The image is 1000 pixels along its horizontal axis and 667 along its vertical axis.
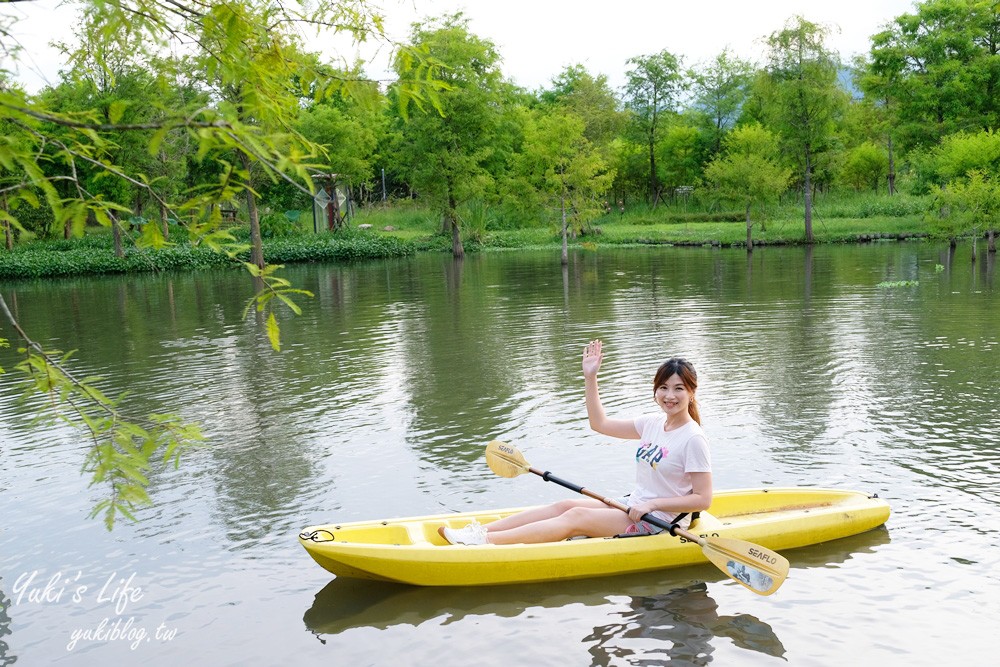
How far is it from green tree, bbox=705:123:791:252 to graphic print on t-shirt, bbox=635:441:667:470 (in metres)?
32.9

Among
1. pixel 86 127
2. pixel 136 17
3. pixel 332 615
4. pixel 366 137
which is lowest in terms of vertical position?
pixel 332 615

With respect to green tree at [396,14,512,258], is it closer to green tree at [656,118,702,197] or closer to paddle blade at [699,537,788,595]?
green tree at [656,118,702,197]

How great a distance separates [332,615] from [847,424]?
242 inches

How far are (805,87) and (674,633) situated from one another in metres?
37.5

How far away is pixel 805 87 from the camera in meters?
39.2

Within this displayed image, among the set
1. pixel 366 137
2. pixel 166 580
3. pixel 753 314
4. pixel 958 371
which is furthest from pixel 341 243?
pixel 166 580

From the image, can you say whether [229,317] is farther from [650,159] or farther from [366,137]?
[650,159]

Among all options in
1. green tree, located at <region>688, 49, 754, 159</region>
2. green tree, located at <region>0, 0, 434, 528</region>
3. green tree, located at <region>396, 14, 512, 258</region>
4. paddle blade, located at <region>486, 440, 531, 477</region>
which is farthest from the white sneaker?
green tree, located at <region>688, 49, 754, 159</region>

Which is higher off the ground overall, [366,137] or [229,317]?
[366,137]

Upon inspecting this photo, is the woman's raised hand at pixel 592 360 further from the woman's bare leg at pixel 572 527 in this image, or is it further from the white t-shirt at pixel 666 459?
the woman's bare leg at pixel 572 527

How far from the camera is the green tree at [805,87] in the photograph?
39250 millimetres

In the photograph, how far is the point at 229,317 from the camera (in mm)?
21062

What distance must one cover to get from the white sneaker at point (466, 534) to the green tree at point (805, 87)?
119ft
